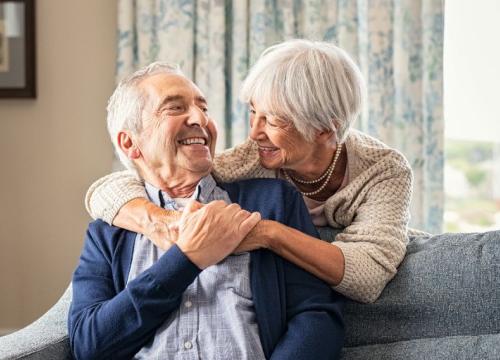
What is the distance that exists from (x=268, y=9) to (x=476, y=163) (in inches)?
47.9

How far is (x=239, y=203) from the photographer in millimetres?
2051

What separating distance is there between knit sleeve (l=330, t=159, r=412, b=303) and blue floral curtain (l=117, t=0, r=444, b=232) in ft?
4.43

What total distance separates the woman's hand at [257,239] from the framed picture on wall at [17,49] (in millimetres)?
2052

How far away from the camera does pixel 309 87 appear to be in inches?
82.7

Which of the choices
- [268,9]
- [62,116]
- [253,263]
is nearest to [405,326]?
[253,263]

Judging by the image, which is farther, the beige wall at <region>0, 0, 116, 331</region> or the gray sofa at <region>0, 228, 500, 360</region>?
the beige wall at <region>0, 0, 116, 331</region>

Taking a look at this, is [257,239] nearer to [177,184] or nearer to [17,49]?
[177,184]

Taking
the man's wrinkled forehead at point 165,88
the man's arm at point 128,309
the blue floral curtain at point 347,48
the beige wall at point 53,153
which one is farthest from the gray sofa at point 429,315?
the beige wall at point 53,153

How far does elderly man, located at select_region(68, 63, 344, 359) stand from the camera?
1825mm

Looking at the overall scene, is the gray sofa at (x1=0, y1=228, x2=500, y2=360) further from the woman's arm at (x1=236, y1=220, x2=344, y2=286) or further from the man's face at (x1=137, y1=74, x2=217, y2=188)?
the man's face at (x1=137, y1=74, x2=217, y2=188)

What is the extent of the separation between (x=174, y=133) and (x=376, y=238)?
1.82ft

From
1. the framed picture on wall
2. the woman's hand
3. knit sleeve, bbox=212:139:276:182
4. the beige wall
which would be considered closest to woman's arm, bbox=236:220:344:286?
the woman's hand

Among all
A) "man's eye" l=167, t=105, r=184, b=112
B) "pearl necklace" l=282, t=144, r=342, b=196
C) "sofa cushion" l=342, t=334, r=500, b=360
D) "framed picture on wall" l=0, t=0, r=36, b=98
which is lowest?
"sofa cushion" l=342, t=334, r=500, b=360

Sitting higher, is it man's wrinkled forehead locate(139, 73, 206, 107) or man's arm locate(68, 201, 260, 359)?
man's wrinkled forehead locate(139, 73, 206, 107)
